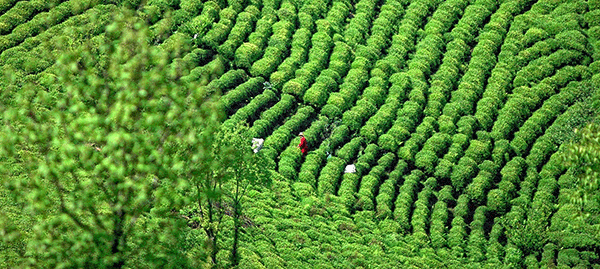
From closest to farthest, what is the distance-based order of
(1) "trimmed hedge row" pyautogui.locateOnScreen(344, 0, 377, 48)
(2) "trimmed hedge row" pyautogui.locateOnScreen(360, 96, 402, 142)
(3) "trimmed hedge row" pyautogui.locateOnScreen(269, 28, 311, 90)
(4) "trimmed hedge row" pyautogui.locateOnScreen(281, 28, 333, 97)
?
(2) "trimmed hedge row" pyautogui.locateOnScreen(360, 96, 402, 142) → (4) "trimmed hedge row" pyautogui.locateOnScreen(281, 28, 333, 97) → (3) "trimmed hedge row" pyautogui.locateOnScreen(269, 28, 311, 90) → (1) "trimmed hedge row" pyautogui.locateOnScreen(344, 0, 377, 48)

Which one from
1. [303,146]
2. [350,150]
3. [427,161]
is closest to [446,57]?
[427,161]

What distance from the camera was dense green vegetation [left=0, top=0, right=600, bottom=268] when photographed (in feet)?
63.6

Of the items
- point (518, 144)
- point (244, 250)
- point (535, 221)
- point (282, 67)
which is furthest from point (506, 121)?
point (244, 250)

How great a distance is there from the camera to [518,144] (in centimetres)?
4112

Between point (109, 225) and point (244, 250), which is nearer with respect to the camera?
point (109, 225)

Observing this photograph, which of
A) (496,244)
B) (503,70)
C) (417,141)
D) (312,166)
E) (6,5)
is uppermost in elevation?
(503,70)

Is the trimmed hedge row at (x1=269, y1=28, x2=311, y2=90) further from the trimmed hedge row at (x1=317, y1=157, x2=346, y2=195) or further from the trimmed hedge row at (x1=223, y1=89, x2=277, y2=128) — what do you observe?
the trimmed hedge row at (x1=317, y1=157, x2=346, y2=195)

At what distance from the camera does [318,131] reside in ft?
133

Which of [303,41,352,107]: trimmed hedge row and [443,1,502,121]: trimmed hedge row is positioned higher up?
[443,1,502,121]: trimmed hedge row

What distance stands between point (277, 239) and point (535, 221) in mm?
16582

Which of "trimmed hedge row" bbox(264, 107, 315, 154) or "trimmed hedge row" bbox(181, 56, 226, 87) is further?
"trimmed hedge row" bbox(181, 56, 226, 87)

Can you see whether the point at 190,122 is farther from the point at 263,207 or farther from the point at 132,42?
the point at 263,207

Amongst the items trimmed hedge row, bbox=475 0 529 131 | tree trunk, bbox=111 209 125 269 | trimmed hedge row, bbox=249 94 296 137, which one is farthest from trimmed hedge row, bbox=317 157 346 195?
tree trunk, bbox=111 209 125 269

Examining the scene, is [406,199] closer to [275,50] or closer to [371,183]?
[371,183]
